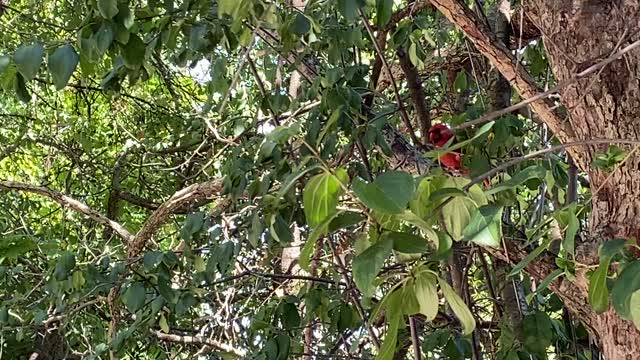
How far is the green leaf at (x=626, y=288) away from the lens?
0.57 meters

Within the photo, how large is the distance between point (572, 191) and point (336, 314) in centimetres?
44

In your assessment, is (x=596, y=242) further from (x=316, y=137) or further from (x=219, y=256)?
(x=219, y=256)

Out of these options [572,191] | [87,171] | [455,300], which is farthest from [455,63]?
[87,171]

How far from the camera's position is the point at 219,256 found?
1325 mm

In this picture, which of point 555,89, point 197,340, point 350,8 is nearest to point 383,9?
point 350,8

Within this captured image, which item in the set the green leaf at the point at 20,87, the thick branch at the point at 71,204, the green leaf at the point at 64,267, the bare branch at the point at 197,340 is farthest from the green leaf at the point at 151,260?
the thick branch at the point at 71,204

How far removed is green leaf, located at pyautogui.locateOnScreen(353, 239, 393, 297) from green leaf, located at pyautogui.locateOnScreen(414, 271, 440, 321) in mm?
50

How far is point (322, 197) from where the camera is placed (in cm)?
59

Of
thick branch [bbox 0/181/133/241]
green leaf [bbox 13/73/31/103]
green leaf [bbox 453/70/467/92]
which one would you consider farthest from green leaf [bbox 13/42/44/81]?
thick branch [bbox 0/181/133/241]

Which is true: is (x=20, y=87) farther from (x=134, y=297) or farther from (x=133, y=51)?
(x=134, y=297)

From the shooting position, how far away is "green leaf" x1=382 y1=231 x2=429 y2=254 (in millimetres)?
583

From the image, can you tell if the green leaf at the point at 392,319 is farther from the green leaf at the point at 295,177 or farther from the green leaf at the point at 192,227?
the green leaf at the point at 192,227

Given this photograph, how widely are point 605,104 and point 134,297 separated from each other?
2.52ft

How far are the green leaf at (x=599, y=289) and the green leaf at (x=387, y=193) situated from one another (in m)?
0.18
